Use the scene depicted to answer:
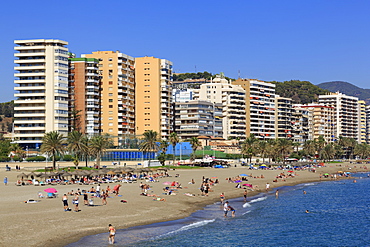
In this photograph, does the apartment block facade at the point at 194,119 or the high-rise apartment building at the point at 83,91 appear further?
the apartment block facade at the point at 194,119

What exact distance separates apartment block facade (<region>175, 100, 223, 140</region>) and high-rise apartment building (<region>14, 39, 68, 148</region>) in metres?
54.6

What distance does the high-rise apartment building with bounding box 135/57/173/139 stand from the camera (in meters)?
165

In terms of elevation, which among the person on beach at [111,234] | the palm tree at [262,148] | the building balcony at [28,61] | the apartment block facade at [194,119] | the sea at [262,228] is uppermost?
the building balcony at [28,61]

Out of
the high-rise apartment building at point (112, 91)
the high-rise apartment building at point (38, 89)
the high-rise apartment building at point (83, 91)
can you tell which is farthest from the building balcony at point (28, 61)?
the high-rise apartment building at point (112, 91)

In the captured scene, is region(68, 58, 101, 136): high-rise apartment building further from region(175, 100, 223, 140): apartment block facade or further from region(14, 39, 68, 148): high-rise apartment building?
region(175, 100, 223, 140): apartment block facade

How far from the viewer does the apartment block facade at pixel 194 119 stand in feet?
596

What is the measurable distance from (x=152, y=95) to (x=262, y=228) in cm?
12376

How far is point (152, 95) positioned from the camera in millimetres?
165500

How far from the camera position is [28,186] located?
6906 cm

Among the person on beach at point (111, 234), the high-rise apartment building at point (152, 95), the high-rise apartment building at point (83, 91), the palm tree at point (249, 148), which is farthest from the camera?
the high-rise apartment building at point (152, 95)

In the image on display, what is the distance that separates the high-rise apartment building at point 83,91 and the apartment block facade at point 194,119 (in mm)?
41541

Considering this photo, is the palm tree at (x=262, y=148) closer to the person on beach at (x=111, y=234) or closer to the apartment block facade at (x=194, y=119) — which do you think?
the apartment block facade at (x=194, y=119)

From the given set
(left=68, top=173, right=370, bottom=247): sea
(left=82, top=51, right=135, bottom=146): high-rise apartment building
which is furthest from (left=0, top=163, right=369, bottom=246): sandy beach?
(left=82, top=51, right=135, bottom=146): high-rise apartment building

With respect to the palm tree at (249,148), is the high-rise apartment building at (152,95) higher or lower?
higher
